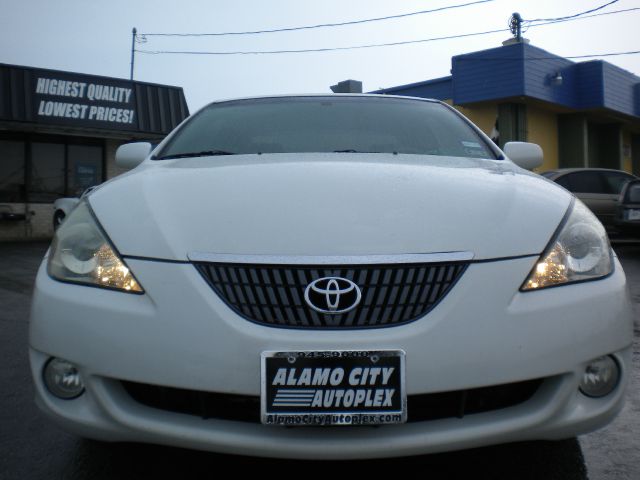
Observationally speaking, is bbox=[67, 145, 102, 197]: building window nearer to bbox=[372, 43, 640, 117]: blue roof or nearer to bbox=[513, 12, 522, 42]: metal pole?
bbox=[372, 43, 640, 117]: blue roof

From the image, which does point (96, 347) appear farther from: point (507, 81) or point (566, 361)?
point (507, 81)

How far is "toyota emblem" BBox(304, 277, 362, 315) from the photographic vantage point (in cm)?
153

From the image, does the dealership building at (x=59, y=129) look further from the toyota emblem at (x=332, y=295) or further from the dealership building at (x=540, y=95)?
the toyota emblem at (x=332, y=295)

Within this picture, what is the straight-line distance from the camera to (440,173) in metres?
2.08

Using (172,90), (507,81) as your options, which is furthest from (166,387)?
(507,81)

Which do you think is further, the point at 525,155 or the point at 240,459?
the point at 525,155

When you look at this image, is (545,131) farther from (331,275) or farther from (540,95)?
(331,275)

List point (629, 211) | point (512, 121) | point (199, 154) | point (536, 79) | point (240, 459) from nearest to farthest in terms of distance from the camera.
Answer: point (240, 459)
point (199, 154)
point (629, 211)
point (536, 79)
point (512, 121)

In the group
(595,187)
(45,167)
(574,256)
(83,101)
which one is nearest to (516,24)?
(595,187)

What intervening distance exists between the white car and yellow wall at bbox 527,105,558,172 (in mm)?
16948

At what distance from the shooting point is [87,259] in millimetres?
1769

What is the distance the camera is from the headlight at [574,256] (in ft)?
5.48

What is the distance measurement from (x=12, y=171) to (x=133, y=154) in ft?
40.4

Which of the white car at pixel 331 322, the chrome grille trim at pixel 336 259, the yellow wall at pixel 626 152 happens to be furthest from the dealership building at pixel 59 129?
the yellow wall at pixel 626 152
